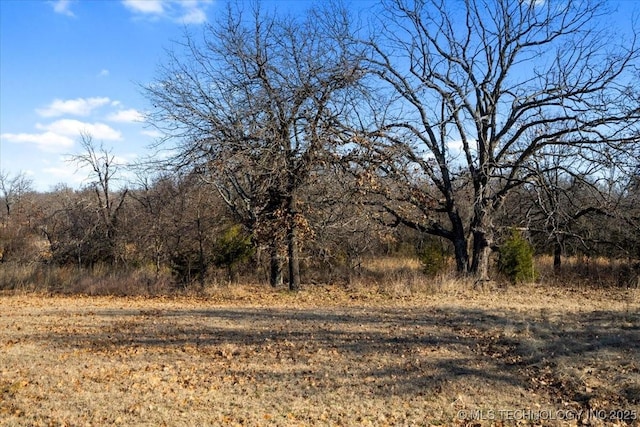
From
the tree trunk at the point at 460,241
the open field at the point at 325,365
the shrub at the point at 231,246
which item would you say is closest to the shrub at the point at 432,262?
the tree trunk at the point at 460,241

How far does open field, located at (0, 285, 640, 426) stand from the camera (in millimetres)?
5828

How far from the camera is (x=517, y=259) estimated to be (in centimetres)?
1728

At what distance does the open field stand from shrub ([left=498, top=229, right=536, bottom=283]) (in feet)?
14.9

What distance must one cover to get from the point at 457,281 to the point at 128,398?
1147cm

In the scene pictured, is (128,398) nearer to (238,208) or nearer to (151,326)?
(151,326)

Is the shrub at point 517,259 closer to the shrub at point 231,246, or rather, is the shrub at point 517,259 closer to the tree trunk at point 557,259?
the tree trunk at point 557,259

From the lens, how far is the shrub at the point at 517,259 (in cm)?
1723

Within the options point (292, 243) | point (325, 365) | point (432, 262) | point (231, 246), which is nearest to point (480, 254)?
point (432, 262)

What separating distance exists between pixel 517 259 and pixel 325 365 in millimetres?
11658

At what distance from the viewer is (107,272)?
1952cm

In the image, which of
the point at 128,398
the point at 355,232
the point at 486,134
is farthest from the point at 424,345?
the point at 486,134

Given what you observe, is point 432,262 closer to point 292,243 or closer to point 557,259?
point 292,243

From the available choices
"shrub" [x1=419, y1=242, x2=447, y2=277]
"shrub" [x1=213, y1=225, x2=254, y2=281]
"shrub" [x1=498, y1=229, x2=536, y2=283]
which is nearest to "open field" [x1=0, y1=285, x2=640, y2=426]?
"shrub" [x1=498, y1=229, x2=536, y2=283]

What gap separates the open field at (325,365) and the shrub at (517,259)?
4.55m
